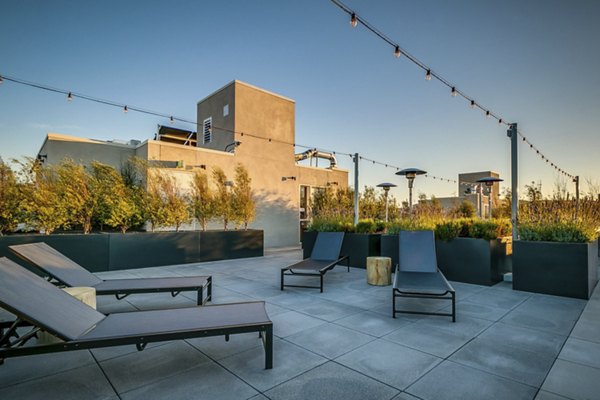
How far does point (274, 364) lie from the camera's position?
247 centimetres

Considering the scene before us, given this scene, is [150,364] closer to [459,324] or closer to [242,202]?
[459,324]

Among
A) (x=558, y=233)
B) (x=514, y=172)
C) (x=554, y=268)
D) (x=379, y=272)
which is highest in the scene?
(x=514, y=172)

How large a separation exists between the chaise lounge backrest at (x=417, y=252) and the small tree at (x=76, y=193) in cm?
643

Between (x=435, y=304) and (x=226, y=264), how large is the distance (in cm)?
508

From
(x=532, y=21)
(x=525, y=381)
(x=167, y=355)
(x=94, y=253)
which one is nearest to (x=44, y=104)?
(x=94, y=253)

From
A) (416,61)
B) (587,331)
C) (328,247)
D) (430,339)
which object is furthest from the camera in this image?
(328,247)

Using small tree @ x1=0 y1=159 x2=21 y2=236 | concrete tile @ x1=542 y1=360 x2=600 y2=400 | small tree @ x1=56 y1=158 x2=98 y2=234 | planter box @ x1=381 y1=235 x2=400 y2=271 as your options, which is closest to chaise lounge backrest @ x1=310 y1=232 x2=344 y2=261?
planter box @ x1=381 y1=235 x2=400 y2=271

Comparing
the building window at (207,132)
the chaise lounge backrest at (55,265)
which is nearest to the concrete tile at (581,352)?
the chaise lounge backrest at (55,265)

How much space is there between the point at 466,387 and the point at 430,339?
86 cm

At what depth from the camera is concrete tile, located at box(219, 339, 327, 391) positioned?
2238 mm

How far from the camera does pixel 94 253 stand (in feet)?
21.4

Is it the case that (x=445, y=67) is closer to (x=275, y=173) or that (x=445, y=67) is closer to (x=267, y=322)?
(x=267, y=322)

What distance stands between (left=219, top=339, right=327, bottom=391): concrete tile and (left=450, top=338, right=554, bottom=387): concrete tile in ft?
3.94

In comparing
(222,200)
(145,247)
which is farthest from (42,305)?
(222,200)
